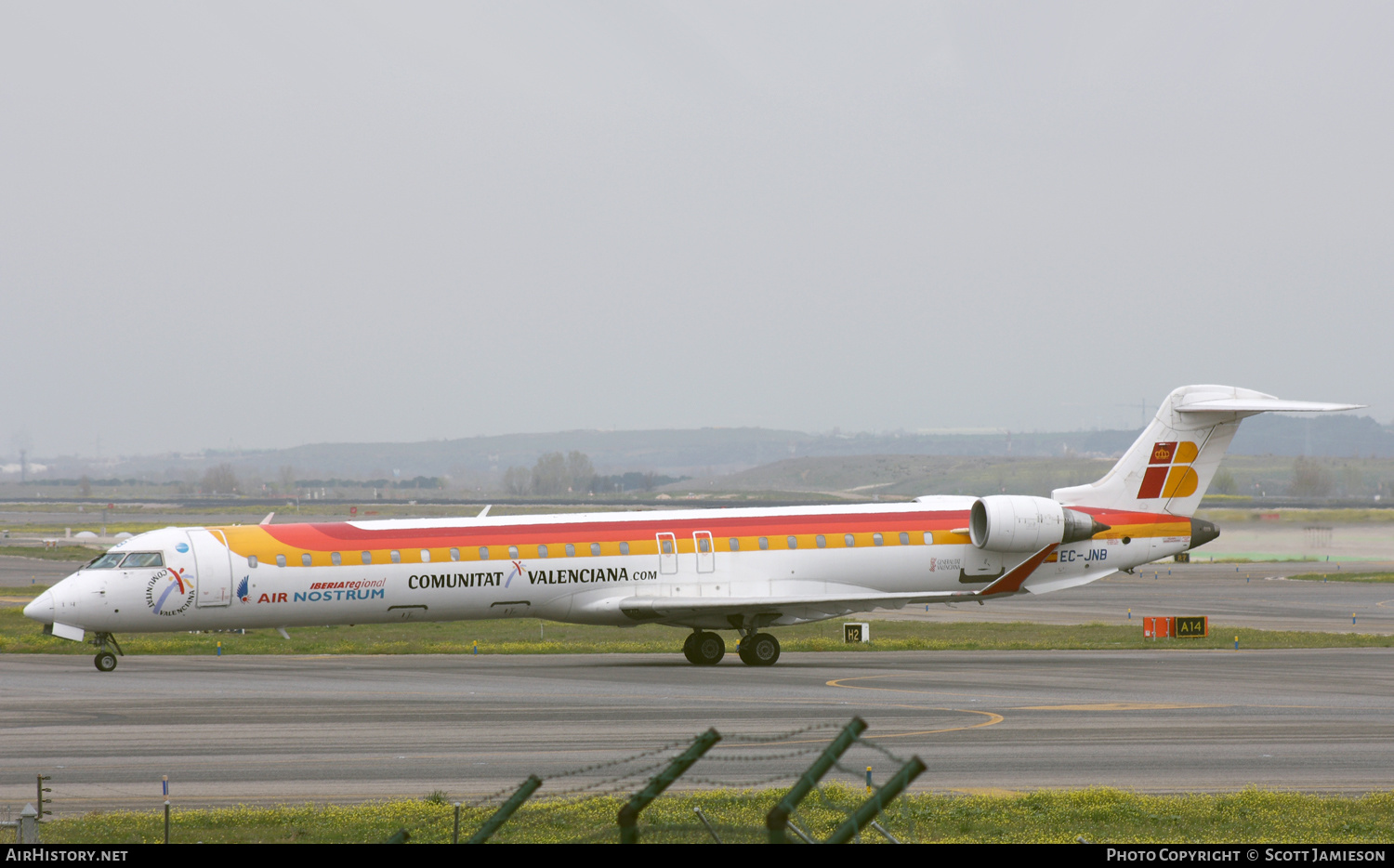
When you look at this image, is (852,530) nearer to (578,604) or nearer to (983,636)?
(578,604)

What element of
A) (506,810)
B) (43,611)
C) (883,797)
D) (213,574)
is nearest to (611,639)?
(213,574)

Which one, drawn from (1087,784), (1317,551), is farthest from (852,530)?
(1317,551)

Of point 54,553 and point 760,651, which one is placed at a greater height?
point 760,651

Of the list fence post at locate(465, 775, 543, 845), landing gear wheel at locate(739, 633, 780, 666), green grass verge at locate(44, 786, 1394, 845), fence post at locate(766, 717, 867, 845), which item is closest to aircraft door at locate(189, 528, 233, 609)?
landing gear wheel at locate(739, 633, 780, 666)

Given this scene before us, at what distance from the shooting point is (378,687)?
26672 millimetres

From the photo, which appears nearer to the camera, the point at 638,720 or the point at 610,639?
the point at 638,720

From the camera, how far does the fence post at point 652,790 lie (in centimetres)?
690

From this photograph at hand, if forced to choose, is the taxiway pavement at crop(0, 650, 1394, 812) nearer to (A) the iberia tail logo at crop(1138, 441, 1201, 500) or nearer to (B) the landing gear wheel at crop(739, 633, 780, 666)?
(B) the landing gear wheel at crop(739, 633, 780, 666)

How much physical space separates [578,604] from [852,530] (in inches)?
278

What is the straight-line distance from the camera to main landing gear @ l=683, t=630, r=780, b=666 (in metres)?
31.0

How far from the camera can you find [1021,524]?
32.2 meters

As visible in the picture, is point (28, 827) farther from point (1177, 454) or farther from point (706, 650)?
point (1177, 454)

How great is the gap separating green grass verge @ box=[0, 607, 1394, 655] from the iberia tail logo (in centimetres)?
458

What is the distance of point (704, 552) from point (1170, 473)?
1288cm
